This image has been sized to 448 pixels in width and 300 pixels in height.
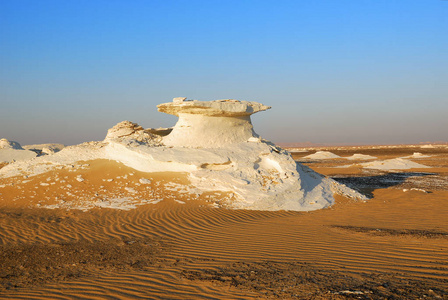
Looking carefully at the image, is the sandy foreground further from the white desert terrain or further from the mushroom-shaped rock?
the mushroom-shaped rock

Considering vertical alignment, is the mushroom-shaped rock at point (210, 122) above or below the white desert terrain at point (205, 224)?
above

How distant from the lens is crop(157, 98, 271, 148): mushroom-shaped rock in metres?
12.7

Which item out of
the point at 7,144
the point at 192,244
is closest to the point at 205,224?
the point at 192,244

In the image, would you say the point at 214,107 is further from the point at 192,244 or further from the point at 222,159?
the point at 192,244

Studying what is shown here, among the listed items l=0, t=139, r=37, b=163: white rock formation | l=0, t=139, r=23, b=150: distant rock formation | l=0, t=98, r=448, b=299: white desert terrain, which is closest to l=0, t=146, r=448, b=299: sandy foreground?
l=0, t=98, r=448, b=299: white desert terrain

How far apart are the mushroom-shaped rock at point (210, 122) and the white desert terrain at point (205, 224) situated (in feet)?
0.16

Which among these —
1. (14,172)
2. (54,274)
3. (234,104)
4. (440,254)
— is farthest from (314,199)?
(14,172)

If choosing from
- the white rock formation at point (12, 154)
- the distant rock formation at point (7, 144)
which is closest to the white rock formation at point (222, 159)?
the white rock formation at point (12, 154)

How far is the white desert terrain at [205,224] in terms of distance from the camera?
4.56m

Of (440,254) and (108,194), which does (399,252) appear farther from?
(108,194)

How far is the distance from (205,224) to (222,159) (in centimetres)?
363

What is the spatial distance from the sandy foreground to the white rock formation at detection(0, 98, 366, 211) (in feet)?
1.64

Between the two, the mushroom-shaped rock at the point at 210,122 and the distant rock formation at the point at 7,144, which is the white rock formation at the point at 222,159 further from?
the distant rock formation at the point at 7,144

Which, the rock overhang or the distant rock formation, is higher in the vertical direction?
the rock overhang
